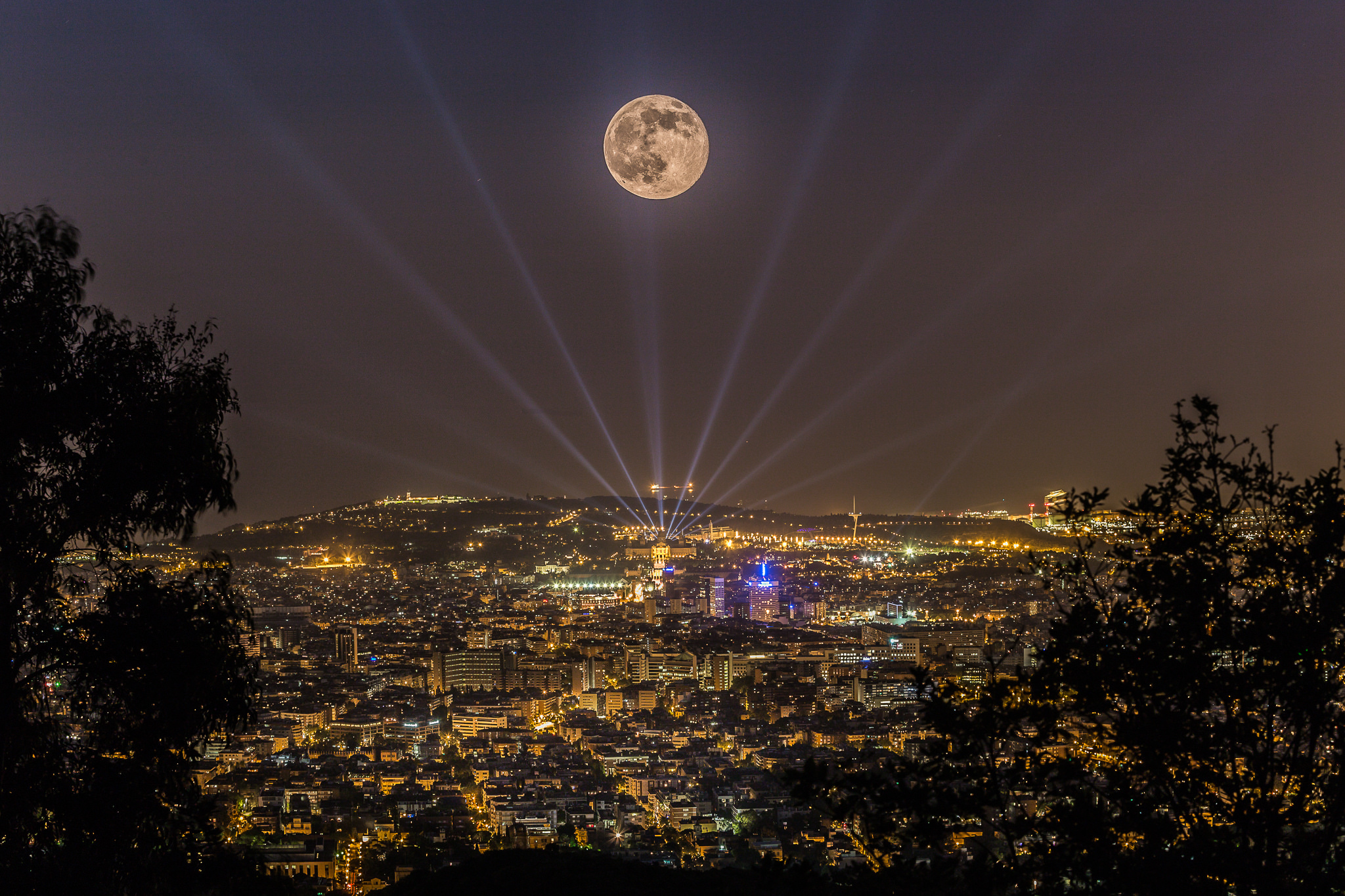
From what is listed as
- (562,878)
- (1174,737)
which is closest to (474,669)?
(562,878)

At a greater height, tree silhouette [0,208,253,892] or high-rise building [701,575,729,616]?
high-rise building [701,575,729,616]

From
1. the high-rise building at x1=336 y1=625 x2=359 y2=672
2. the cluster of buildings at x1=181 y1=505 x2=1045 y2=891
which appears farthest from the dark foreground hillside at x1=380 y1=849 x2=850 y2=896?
the high-rise building at x1=336 y1=625 x2=359 y2=672

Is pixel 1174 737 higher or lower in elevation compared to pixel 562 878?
higher

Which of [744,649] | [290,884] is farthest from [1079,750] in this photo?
[744,649]

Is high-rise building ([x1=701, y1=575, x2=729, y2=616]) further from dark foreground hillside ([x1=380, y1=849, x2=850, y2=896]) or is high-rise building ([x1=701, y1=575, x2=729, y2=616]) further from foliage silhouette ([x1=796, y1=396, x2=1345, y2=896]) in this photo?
foliage silhouette ([x1=796, y1=396, x2=1345, y2=896])

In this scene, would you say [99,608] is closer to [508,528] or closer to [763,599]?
[763,599]

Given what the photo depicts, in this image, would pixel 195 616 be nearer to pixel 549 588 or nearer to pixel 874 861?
pixel 874 861

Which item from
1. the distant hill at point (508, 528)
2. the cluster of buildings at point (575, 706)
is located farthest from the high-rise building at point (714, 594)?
the distant hill at point (508, 528)
